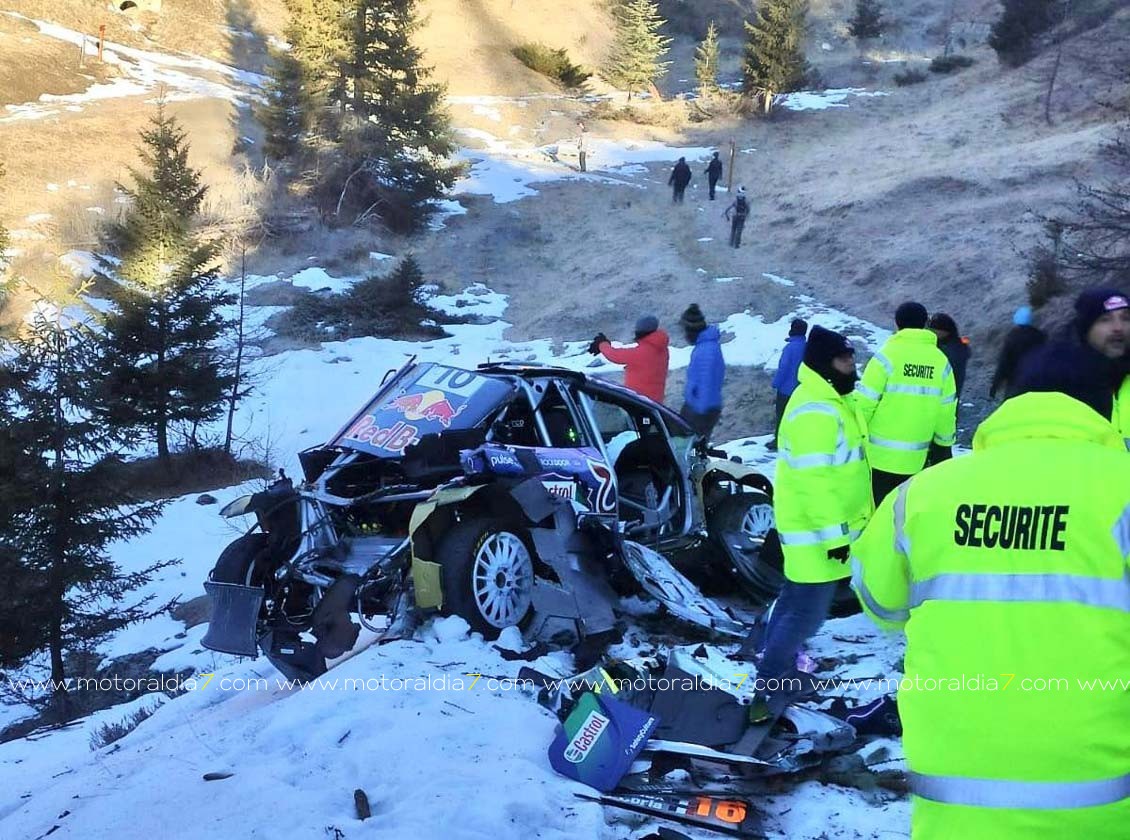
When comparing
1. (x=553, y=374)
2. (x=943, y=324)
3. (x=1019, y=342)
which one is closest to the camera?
(x=553, y=374)

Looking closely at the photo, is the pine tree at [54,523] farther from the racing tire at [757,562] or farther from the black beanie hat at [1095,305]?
the black beanie hat at [1095,305]

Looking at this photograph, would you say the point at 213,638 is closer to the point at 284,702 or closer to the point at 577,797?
the point at 284,702

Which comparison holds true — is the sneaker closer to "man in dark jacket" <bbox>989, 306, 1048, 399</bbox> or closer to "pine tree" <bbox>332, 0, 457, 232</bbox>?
"man in dark jacket" <bbox>989, 306, 1048, 399</bbox>

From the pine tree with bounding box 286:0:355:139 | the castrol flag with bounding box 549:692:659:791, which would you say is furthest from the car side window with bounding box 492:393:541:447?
the pine tree with bounding box 286:0:355:139

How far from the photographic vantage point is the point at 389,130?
1257 inches

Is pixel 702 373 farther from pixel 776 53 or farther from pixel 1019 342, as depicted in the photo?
pixel 776 53

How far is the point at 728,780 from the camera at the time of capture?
373 cm

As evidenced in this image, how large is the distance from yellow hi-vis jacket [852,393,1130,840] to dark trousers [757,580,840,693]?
7.72 ft

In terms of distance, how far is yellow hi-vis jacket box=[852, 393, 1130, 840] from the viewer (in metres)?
1.81

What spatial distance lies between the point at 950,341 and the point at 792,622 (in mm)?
4373

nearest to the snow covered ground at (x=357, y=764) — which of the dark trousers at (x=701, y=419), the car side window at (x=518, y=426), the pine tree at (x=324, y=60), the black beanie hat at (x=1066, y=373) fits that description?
the car side window at (x=518, y=426)

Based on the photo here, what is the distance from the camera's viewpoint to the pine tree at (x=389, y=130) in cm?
3142

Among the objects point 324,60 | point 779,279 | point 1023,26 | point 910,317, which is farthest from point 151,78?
point 910,317

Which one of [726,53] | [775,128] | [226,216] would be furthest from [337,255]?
[726,53]
